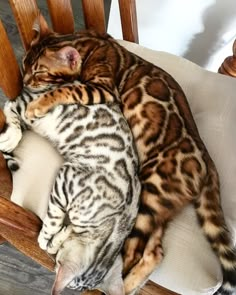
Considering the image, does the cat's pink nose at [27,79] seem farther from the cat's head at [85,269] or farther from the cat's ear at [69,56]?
the cat's head at [85,269]

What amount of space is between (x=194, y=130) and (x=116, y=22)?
649 millimetres

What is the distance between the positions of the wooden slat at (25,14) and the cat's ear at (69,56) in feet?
0.23

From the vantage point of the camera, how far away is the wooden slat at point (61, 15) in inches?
36.3

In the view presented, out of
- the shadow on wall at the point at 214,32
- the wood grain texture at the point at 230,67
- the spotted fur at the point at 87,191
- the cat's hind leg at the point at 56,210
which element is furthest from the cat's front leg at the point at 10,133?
the shadow on wall at the point at 214,32

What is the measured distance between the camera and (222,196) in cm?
86

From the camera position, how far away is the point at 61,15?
950mm

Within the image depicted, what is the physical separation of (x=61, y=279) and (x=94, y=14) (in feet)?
1.91

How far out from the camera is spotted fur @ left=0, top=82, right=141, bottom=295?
30.7 inches

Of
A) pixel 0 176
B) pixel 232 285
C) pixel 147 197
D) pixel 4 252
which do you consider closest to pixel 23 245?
pixel 0 176

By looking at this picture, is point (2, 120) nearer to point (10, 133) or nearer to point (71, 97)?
point (10, 133)

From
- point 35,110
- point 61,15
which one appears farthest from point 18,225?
point 61,15

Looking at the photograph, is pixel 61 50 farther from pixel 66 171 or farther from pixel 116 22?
pixel 116 22

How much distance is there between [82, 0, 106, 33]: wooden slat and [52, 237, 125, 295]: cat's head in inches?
19.7

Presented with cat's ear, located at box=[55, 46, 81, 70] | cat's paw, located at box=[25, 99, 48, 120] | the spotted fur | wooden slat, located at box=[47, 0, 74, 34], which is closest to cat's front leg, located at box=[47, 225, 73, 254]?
the spotted fur
